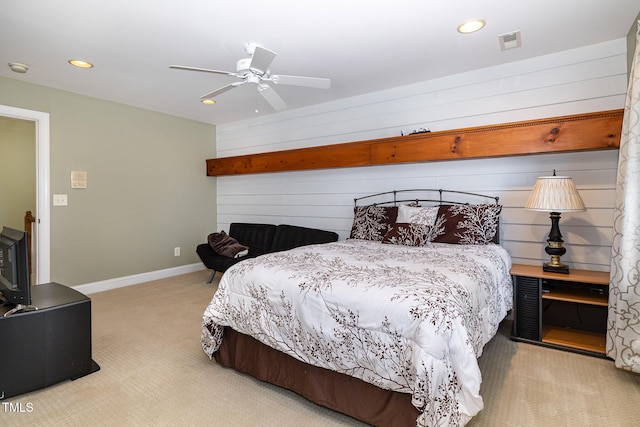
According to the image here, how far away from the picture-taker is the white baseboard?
4195 millimetres

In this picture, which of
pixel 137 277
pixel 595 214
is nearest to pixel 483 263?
pixel 595 214

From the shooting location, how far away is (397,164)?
12.5ft

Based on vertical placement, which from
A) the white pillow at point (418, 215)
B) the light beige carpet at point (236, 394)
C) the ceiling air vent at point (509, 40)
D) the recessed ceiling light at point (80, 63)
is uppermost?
the ceiling air vent at point (509, 40)

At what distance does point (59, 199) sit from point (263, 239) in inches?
95.1

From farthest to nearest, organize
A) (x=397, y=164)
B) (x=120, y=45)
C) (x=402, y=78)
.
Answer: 1. (x=397, y=164)
2. (x=402, y=78)
3. (x=120, y=45)

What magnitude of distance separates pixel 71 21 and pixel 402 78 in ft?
9.31

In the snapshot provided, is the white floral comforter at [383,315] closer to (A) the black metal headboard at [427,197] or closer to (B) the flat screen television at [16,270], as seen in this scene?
(A) the black metal headboard at [427,197]

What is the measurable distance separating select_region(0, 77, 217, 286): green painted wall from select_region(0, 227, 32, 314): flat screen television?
215cm

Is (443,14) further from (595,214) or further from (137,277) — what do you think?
(137,277)

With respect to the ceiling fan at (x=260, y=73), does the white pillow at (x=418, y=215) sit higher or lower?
lower

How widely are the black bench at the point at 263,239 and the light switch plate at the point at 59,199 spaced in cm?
159

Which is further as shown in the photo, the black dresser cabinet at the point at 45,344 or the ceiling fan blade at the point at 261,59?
the ceiling fan blade at the point at 261,59

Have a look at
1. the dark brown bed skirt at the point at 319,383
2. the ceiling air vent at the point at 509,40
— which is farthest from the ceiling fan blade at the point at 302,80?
the dark brown bed skirt at the point at 319,383

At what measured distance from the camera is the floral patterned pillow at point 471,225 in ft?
9.86
